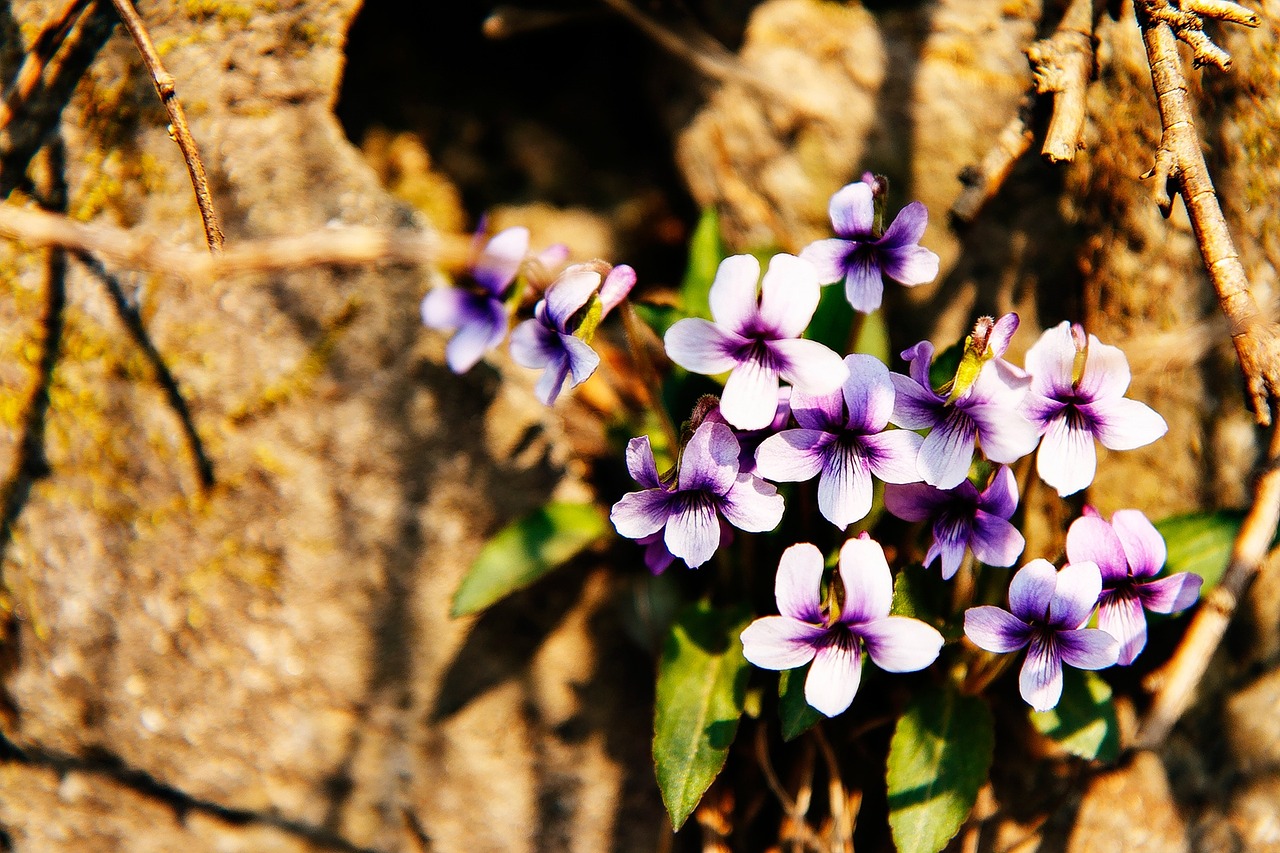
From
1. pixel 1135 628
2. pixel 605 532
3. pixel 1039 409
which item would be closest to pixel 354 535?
pixel 605 532

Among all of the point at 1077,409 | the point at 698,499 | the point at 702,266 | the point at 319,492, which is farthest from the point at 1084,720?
the point at 319,492

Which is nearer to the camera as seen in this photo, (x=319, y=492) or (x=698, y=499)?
(x=698, y=499)

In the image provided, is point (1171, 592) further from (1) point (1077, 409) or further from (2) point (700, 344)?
(2) point (700, 344)

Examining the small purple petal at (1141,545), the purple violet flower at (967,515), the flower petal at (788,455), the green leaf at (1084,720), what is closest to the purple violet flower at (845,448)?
the flower petal at (788,455)

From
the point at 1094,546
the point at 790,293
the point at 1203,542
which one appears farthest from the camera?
the point at 1203,542

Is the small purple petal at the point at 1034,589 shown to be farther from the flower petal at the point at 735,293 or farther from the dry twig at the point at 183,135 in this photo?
the dry twig at the point at 183,135

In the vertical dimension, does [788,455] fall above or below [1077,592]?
above

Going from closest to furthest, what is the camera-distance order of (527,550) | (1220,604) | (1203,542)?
(1220,604), (1203,542), (527,550)

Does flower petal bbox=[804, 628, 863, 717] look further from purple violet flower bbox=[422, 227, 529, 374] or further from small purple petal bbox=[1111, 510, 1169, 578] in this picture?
purple violet flower bbox=[422, 227, 529, 374]
